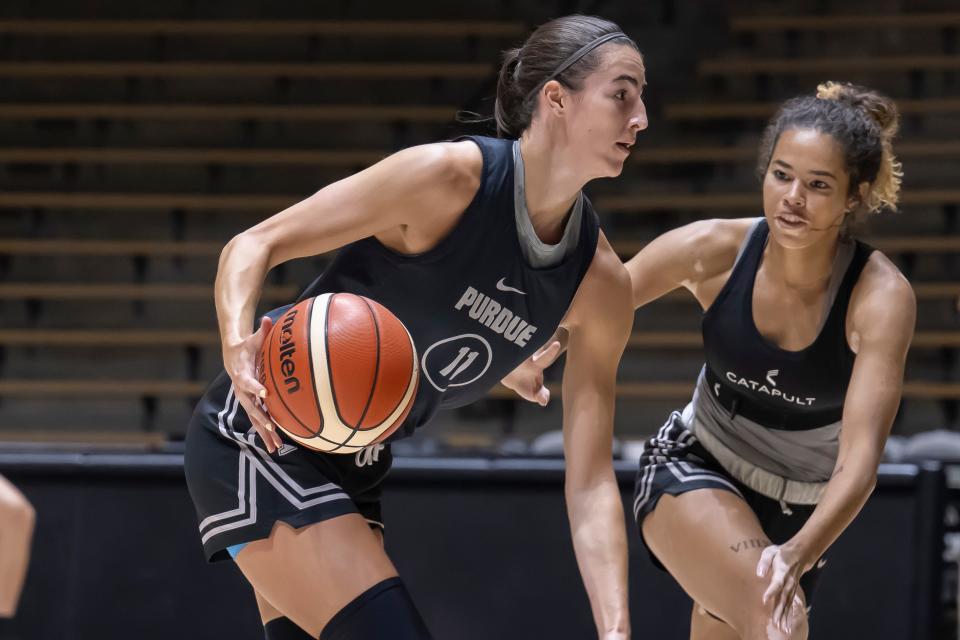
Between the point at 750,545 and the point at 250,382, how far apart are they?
1314 mm

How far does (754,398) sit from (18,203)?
708 cm

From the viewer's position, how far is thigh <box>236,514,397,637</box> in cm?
237

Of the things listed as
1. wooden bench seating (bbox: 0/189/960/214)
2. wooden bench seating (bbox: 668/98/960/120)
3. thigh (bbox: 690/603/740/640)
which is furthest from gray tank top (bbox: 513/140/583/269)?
wooden bench seating (bbox: 668/98/960/120)

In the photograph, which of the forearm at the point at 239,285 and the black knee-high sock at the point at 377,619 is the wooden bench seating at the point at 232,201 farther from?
the black knee-high sock at the point at 377,619

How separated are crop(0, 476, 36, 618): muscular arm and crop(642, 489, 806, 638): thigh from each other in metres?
1.68

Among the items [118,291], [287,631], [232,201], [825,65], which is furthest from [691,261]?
[118,291]

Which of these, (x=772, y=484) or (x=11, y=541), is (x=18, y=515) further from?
(x=772, y=484)

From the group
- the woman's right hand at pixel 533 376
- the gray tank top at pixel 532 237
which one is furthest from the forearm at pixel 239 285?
the woman's right hand at pixel 533 376

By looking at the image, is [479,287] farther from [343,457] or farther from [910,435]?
[910,435]

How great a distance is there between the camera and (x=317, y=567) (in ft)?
7.84

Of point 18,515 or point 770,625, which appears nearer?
point 18,515

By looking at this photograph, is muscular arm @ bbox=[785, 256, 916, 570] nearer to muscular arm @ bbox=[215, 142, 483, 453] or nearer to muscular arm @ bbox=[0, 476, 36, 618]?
muscular arm @ bbox=[215, 142, 483, 453]

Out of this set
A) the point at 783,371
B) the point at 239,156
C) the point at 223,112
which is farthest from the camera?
the point at 223,112

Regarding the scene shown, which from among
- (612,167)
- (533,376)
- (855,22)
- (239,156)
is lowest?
(239,156)
